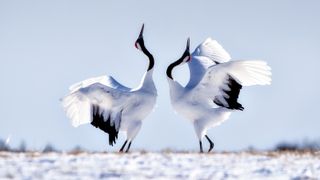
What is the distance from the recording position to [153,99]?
56.7ft

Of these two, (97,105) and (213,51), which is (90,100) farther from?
(213,51)

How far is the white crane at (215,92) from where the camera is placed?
17500 mm

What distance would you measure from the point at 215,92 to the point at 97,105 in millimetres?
2671

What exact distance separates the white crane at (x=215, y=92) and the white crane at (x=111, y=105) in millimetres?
712

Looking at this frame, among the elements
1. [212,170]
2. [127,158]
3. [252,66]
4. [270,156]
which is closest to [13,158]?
[127,158]

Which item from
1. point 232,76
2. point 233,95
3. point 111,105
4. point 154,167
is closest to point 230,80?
point 232,76

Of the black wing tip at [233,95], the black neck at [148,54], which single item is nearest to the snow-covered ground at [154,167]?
the black wing tip at [233,95]

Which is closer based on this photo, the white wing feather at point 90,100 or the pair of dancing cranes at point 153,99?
the white wing feather at point 90,100

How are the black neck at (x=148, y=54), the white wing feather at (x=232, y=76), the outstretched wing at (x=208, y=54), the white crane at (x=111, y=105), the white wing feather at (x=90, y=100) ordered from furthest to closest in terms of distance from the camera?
1. the outstretched wing at (x=208, y=54)
2. the black neck at (x=148, y=54)
3. the white wing feather at (x=232, y=76)
4. the white crane at (x=111, y=105)
5. the white wing feather at (x=90, y=100)

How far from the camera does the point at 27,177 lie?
10.4 metres

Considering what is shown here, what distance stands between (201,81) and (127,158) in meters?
5.59

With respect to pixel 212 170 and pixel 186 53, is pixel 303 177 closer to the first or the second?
pixel 212 170

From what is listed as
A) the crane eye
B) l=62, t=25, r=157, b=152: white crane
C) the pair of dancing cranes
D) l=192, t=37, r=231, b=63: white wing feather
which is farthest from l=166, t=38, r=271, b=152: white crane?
l=192, t=37, r=231, b=63: white wing feather

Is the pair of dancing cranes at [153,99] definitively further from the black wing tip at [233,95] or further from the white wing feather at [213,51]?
the white wing feather at [213,51]
